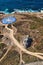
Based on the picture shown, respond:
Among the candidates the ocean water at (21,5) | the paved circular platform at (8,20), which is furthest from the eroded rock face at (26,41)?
the ocean water at (21,5)

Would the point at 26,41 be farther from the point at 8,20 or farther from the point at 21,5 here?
the point at 21,5

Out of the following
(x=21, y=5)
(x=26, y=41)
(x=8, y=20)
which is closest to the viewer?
(x=26, y=41)

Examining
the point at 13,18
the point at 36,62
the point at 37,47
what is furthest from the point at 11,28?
the point at 36,62

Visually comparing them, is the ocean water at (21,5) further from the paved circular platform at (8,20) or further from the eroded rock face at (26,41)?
the eroded rock face at (26,41)

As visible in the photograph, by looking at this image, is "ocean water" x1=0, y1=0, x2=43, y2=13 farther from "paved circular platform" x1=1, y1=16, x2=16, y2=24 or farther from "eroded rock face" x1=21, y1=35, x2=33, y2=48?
"eroded rock face" x1=21, y1=35, x2=33, y2=48

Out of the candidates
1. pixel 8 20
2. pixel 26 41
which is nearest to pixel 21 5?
pixel 8 20

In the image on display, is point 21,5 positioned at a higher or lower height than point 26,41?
lower

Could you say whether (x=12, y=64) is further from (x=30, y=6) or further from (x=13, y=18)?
(x=30, y=6)

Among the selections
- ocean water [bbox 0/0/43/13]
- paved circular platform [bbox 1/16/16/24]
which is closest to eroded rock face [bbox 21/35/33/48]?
paved circular platform [bbox 1/16/16/24]
